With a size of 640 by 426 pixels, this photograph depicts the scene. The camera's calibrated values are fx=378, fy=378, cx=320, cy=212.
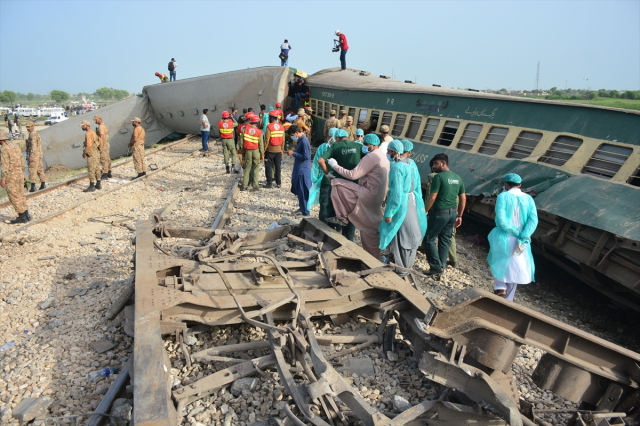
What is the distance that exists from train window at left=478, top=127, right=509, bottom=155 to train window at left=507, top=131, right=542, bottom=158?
1.17 feet

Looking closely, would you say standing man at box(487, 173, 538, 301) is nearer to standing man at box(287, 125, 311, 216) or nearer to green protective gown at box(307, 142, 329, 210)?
green protective gown at box(307, 142, 329, 210)

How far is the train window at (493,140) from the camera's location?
740 cm

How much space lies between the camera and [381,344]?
3.50m

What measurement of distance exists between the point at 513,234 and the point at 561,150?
9.63 feet

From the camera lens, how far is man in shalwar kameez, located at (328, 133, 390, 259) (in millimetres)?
5168

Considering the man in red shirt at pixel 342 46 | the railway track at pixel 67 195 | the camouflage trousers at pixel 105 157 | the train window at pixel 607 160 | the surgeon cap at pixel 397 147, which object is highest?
the man in red shirt at pixel 342 46

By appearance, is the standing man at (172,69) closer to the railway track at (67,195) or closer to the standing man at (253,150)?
the railway track at (67,195)

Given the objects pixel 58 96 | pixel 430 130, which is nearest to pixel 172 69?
pixel 430 130

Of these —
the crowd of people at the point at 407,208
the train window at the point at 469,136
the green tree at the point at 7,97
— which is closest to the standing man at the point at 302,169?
the crowd of people at the point at 407,208

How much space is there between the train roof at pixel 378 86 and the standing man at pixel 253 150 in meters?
4.31

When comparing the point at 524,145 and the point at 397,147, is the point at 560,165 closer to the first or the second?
the point at 524,145

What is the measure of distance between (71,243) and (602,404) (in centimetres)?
725

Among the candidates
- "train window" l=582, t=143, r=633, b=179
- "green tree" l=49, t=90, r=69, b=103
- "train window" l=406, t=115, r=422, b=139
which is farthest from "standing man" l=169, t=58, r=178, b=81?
"green tree" l=49, t=90, r=69, b=103

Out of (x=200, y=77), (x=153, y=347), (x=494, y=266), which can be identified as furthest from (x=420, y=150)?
(x=200, y=77)
